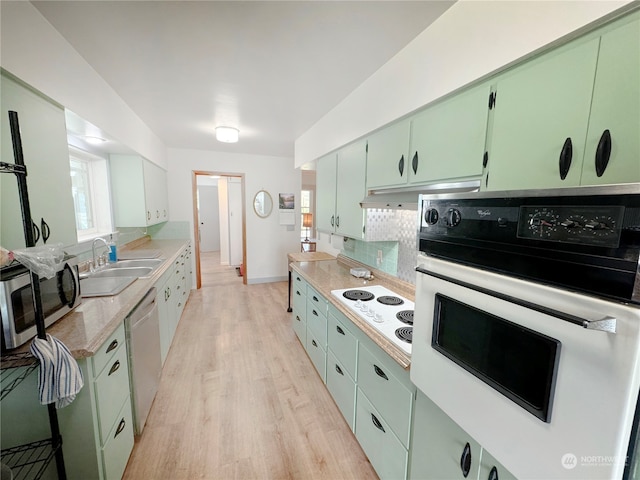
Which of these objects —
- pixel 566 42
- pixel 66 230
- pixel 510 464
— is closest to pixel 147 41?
pixel 66 230

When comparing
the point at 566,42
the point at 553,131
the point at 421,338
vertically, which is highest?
the point at 566,42

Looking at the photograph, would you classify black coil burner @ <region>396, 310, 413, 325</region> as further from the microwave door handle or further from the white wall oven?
the microwave door handle

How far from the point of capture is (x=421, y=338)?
0.97m

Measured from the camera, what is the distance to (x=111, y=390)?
1344mm

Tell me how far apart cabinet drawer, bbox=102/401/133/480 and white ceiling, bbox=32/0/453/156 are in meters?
2.14

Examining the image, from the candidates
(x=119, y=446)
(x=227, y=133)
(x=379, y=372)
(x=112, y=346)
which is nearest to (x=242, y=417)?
(x=119, y=446)

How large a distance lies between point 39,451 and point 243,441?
1.02 m

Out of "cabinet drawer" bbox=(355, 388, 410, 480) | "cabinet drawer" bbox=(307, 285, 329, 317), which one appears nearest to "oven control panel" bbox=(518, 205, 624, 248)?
"cabinet drawer" bbox=(355, 388, 410, 480)

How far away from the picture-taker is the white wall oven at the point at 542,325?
0.49m

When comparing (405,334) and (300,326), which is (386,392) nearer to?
(405,334)

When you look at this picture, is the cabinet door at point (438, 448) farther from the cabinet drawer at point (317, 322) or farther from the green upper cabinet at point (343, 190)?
the green upper cabinet at point (343, 190)

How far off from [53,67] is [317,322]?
2.37 metres

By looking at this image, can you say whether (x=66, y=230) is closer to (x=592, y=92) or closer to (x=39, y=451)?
(x=39, y=451)

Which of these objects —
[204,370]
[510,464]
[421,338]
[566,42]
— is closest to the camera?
[510,464]
